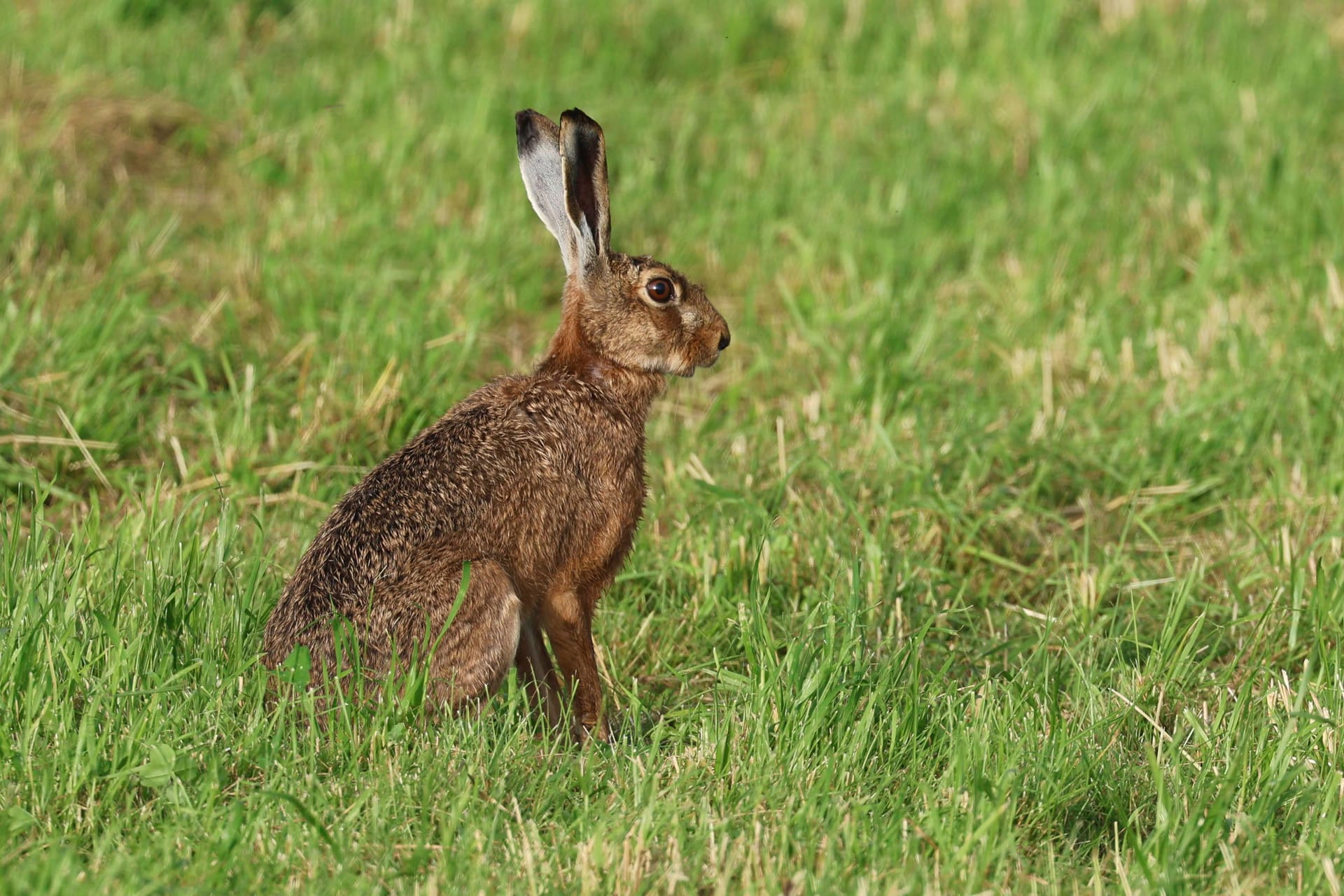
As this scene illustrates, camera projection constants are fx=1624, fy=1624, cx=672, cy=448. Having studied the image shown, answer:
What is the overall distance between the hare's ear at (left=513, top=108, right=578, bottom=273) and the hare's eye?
24cm

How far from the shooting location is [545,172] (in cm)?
500

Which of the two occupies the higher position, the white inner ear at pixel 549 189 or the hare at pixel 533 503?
the white inner ear at pixel 549 189

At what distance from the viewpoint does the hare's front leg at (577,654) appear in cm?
454

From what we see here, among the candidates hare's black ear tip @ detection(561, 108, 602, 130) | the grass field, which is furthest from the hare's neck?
hare's black ear tip @ detection(561, 108, 602, 130)

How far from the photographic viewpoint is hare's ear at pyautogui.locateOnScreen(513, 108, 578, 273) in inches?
194

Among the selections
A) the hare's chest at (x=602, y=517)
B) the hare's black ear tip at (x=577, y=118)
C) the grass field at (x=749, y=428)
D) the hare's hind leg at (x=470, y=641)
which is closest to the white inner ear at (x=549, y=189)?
the hare's black ear tip at (x=577, y=118)

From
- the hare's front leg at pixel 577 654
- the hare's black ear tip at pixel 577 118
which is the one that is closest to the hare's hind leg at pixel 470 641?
the hare's front leg at pixel 577 654

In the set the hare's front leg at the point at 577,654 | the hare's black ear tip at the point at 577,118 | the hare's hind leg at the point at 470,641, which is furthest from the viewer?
the hare's black ear tip at the point at 577,118

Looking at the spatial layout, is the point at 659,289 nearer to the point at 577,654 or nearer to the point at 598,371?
the point at 598,371

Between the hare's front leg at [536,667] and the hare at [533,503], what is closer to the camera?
the hare at [533,503]

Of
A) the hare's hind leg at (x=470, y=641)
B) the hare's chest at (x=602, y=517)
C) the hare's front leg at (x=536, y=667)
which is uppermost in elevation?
the hare's chest at (x=602, y=517)

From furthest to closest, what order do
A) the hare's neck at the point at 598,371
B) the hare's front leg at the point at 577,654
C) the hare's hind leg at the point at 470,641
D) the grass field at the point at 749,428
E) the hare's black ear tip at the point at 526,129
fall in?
the hare's neck at the point at 598,371 → the hare's black ear tip at the point at 526,129 → the hare's front leg at the point at 577,654 → the hare's hind leg at the point at 470,641 → the grass field at the point at 749,428

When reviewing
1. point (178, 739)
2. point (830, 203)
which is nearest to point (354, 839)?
point (178, 739)

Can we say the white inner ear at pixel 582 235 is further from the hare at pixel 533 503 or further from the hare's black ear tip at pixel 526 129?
the hare's black ear tip at pixel 526 129
